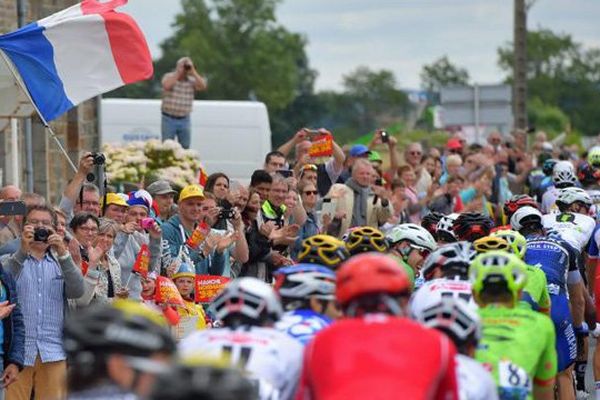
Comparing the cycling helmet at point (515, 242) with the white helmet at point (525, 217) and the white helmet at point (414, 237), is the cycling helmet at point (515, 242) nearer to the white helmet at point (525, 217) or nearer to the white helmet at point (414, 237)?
the white helmet at point (414, 237)

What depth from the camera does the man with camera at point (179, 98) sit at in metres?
22.2

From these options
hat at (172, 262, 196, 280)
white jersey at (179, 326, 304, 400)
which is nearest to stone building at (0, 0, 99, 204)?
hat at (172, 262, 196, 280)

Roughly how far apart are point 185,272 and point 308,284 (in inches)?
193

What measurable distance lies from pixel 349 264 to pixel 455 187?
13.7 metres

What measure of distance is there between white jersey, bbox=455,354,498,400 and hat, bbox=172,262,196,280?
5834mm

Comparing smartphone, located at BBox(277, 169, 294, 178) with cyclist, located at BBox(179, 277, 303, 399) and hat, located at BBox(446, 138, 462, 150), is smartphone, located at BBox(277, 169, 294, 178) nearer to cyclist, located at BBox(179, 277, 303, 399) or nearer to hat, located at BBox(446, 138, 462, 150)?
cyclist, located at BBox(179, 277, 303, 399)

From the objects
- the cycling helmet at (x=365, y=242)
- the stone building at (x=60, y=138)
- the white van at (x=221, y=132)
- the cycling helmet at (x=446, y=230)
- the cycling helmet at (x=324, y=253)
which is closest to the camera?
the cycling helmet at (x=324, y=253)

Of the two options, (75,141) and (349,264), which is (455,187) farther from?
(349,264)

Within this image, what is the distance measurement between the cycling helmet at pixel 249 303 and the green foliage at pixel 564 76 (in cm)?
12799

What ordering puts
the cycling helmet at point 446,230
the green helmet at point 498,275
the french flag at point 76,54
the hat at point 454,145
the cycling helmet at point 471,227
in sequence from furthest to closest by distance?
the hat at point 454,145 < the french flag at point 76,54 < the cycling helmet at point 446,230 < the cycling helmet at point 471,227 < the green helmet at point 498,275

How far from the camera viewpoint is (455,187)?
830 inches

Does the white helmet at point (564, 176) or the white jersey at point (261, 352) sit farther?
the white helmet at point (564, 176)

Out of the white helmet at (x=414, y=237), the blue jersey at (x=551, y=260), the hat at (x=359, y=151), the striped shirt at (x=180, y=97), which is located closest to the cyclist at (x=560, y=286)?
the blue jersey at (x=551, y=260)

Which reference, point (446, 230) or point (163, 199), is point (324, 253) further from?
point (163, 199)
